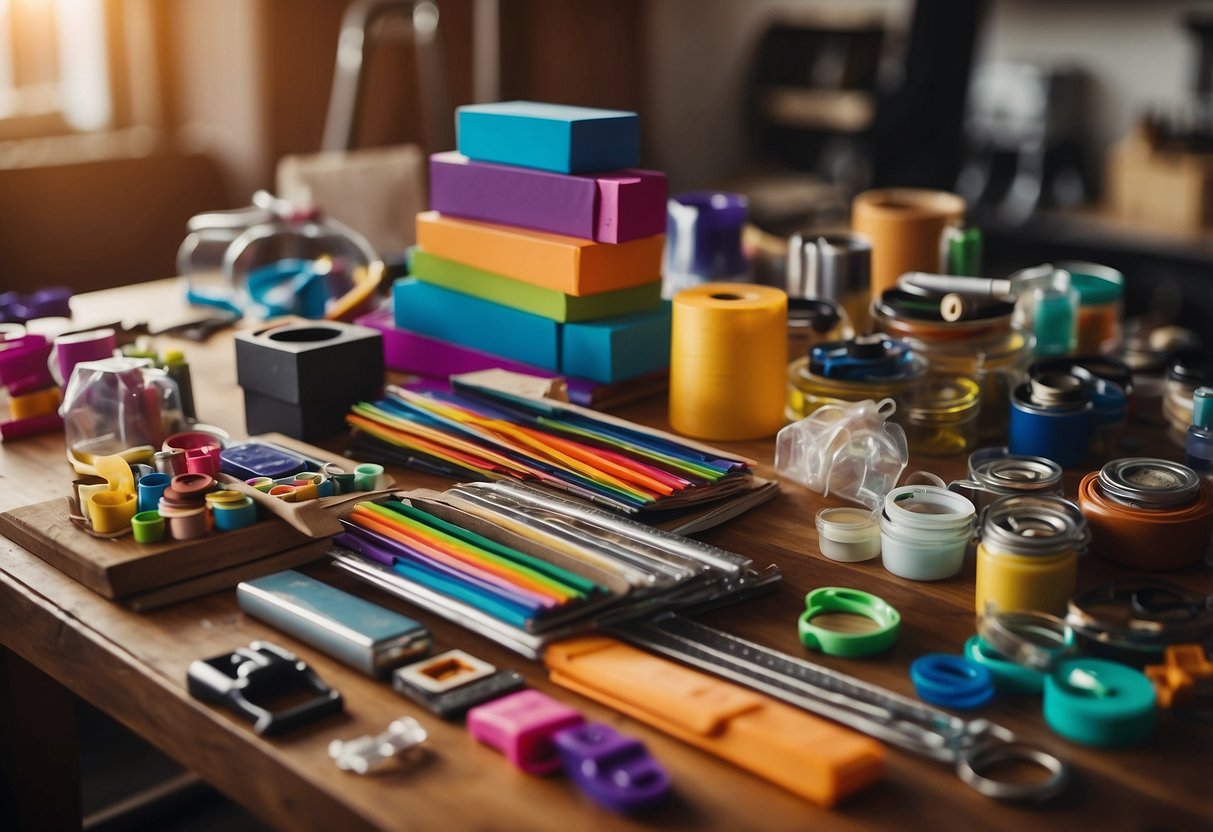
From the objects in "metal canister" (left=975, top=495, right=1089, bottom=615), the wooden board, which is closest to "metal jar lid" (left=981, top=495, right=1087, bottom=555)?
"metal canister" (left=975, top=495, right=1089, bottom=615)

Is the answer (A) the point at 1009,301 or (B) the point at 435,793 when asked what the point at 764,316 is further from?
(B) the point at 435,793

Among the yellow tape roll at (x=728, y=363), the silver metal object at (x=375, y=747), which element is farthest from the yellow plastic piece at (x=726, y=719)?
the yellow tape roll at (x=728, y=363)

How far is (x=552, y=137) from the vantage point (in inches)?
54.1

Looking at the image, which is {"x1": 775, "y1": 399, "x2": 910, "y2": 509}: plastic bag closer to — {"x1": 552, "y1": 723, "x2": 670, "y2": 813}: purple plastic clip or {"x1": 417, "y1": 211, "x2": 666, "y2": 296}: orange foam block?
{"x1": 417, "y1": 211, "x2": 666, "y2": 296}: orange foam block

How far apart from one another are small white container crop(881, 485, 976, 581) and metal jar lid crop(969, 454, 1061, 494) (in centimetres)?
6

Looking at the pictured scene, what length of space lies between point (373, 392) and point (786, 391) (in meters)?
0.43

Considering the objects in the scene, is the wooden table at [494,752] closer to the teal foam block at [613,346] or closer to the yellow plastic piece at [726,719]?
the yellow plastic piece at [726,719]

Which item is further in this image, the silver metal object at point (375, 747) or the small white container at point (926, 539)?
the small white container at point (926, 539)

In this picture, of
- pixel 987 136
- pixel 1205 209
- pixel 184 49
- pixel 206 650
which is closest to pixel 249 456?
pixel 206 650

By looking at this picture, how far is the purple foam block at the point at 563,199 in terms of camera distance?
1.36 metres

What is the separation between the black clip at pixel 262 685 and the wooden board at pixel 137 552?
13 cm

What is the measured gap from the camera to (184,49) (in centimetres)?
356

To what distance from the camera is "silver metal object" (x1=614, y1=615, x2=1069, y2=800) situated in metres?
0.75

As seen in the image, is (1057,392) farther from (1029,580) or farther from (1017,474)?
(1029,580)
